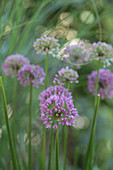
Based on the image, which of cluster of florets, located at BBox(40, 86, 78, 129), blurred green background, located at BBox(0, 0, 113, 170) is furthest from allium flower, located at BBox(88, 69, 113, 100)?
cluster of florets, located at BBox(40, 86, 78, 129)

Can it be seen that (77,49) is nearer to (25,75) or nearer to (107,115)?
(25,75)

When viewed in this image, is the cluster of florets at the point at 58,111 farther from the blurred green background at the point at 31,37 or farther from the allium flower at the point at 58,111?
the blurred green background at the point at 31,37

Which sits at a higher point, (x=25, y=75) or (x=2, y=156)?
(x=25, y=75)

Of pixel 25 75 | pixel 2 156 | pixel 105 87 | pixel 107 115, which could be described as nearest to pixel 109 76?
pixel 105 87

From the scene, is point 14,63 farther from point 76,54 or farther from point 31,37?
point 31,37

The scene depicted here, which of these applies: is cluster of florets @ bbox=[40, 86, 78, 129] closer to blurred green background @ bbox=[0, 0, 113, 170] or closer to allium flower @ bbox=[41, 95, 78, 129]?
allium flower @ bbox=[41, 95, 78, 129]

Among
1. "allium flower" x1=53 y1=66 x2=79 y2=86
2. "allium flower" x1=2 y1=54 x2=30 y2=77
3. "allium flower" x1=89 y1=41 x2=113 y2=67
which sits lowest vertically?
"allium flower" x1=53 y1=66 x2=79 y2=86
